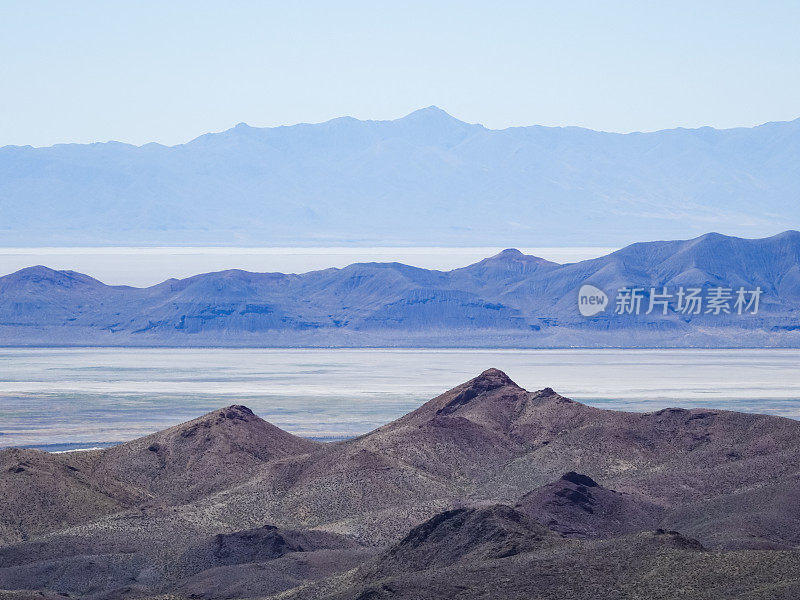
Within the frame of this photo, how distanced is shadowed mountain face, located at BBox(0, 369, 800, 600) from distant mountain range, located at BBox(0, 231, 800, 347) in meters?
83.5

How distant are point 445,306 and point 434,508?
107267mm

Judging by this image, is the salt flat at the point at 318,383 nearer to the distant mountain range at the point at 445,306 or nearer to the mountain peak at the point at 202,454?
the distant mountain range at the point at 445,306

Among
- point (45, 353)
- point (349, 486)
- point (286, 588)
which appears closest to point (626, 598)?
point (286, 588)

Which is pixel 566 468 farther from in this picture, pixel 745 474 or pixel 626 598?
pixel 626 598

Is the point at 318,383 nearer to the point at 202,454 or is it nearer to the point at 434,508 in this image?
the point at 202,454

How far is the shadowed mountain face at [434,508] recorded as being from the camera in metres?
27.1

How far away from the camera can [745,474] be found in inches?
1775

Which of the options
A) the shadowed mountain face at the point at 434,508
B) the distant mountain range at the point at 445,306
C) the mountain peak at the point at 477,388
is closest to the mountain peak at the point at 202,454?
the shadowed mountain face at the point at 434,508

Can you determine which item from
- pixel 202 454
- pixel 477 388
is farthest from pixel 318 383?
pixel 202 454

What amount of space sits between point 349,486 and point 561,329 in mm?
100776

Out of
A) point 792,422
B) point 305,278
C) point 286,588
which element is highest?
point 305,278

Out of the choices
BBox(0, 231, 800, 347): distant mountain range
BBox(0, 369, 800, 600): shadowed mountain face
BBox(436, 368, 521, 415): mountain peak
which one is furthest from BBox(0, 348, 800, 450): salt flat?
BBox(0, 369, 800, 600): shadowed mountain face

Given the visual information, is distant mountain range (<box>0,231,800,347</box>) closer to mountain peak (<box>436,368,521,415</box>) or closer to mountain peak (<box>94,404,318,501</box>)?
mountain peak (<box>436,368,521,415</box>)

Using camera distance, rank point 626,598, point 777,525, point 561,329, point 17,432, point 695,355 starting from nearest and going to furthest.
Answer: point 626,598 < point 777,525 < point 17,432 < point 695,355 < point 561,329
